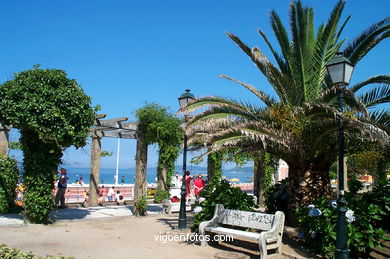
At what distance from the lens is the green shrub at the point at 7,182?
10883 mm

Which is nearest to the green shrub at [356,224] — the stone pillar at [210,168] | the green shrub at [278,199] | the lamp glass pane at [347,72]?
the lamp glass pane at [347,72]

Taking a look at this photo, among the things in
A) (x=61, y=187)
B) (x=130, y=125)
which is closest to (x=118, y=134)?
(x=130, y=125)

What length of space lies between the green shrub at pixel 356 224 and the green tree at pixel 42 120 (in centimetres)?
641

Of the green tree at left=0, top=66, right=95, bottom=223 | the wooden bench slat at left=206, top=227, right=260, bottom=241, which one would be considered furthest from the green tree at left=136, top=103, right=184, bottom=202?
the wooden bench slat at left=206, top=227, right=260, bottom=241

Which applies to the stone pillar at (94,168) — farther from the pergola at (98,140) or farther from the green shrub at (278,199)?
the green shrub at (278,199)

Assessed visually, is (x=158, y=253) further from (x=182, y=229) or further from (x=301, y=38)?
(x=301, y=38)

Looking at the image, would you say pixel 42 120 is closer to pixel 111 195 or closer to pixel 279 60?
pixel 279 60

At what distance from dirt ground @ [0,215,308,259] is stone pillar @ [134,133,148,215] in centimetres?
174

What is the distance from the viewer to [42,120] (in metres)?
8.78

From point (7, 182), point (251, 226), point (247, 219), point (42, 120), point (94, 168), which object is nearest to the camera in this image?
point (251, 226)

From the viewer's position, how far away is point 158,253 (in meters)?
6.67

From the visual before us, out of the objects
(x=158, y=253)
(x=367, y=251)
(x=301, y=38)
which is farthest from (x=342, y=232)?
(x=301, y=38)

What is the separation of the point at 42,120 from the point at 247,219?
5.69 meters

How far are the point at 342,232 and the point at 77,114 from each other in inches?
280
